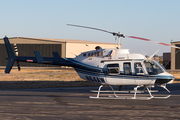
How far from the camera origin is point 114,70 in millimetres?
17484

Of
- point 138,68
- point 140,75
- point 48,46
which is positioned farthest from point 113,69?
point 48,46

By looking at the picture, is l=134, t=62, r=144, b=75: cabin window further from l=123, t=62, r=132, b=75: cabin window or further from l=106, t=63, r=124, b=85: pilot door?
l=106, t=63, r=124, b=85: pilot door

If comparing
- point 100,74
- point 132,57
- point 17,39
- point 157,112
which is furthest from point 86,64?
point 17,39

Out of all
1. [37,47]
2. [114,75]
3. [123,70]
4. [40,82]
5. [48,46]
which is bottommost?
[40,82]

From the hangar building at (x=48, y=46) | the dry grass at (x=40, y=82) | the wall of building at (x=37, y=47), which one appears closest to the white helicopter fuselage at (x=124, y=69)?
the dry grass at (x=40, y=82)

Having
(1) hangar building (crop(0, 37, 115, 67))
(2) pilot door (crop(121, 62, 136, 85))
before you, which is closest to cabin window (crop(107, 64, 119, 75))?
(2) pilot door (crop(121, 62, 136, 85))

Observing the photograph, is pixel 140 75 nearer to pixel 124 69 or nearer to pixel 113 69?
pixel 124 69

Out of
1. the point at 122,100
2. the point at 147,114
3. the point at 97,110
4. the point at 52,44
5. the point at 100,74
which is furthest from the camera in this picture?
the point at 52,44

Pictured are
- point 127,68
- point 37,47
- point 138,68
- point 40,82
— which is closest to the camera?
point 138,68

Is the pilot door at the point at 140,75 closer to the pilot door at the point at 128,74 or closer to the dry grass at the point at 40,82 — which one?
the pilot door at the point at 128,74

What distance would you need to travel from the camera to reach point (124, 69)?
56.7 ft

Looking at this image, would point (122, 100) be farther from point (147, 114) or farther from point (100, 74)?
point (147, 114)

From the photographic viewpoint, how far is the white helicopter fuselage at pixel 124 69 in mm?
16859

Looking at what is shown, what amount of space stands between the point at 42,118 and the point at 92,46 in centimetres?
6493
